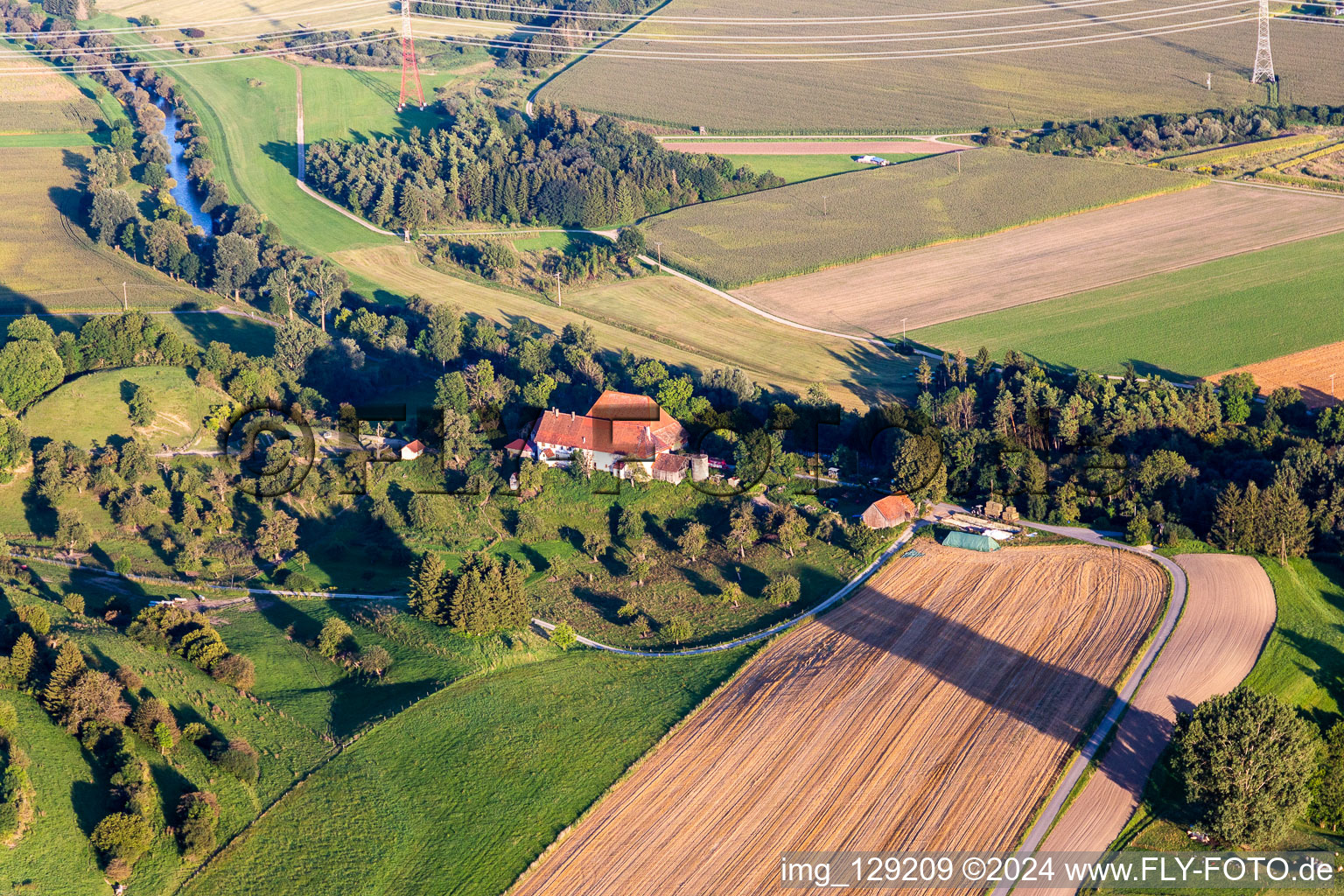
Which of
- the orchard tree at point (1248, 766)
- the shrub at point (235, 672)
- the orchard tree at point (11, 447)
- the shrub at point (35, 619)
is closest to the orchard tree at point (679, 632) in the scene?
the shrub at point (235, 672)

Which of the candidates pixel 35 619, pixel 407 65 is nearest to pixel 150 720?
pixel 35 619

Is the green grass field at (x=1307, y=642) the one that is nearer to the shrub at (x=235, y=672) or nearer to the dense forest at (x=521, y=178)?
the shrub at (x=235, y=672)

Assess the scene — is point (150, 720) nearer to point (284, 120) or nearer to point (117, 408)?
point (117, 408)

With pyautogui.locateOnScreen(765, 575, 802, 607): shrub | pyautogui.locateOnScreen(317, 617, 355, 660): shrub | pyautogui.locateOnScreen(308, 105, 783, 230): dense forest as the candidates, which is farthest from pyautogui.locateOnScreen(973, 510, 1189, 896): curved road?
→ pyautogui.locateOnScreen(308, 105, 783, 230): dense forest

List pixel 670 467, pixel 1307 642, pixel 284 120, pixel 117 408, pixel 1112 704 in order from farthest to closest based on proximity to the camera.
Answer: pixel 284 120 → pixel 117 408 → pixel 670 467 → pixel 1307 642 → pixel 1112 704

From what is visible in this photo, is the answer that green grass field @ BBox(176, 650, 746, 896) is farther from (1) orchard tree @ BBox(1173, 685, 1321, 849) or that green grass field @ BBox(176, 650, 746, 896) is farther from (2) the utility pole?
(2) the utility pole
